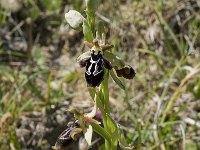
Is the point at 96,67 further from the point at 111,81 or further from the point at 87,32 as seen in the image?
the point at 111,81

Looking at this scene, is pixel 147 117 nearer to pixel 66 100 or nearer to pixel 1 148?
pixel 66 100

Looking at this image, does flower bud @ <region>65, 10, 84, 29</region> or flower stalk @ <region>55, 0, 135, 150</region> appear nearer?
→ flower stalk @ <region>55, 0, 135, 150</region>

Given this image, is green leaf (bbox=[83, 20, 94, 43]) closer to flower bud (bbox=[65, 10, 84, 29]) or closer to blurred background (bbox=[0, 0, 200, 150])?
flower bud (bbox=[65, 10, 84, 29])

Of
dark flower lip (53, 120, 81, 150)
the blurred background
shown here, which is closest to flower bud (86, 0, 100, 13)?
dark flower lip (53, 120, 81, 150)

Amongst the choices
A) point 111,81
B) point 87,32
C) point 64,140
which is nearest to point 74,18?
point 87,32

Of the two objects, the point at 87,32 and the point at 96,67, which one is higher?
the point at 87,32

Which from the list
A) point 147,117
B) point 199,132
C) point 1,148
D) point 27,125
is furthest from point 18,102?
point 199,132

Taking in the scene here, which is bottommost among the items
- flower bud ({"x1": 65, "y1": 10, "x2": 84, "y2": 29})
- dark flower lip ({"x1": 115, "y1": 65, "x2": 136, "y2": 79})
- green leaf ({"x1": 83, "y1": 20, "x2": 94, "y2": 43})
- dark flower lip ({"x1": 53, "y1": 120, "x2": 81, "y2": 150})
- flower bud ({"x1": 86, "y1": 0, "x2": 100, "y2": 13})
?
dark flower lip ({"x1": 53, "y1": 120, "x2": 81, "y2": 150})
